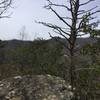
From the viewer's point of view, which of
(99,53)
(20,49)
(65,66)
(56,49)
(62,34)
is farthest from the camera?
(20,49)

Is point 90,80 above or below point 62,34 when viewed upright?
below

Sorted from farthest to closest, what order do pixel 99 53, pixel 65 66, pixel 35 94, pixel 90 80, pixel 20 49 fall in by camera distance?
pixel 20 49 → pixel 65 66 → pixel 90 80 → pixel 99 53 → pixel 35 94

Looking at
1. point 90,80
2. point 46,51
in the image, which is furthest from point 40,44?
point 90,80

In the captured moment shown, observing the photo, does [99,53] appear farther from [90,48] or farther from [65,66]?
[65,66]

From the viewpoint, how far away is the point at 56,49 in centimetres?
2445

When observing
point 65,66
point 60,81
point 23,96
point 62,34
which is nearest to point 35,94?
point 23,96

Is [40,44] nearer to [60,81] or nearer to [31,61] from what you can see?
[31,61]

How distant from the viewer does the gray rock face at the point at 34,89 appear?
11.3 metres

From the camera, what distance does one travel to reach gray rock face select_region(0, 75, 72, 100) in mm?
11266

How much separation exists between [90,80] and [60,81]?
527cm

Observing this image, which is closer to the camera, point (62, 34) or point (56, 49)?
point (62, 34)

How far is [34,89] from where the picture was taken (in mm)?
11492

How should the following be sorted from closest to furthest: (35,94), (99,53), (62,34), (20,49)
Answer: (35,94)
(99,53)
(62,34)
(20,49)

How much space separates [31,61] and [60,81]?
1248cm
